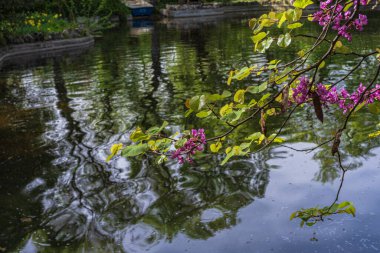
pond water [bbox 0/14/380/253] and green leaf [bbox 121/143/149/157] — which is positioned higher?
green leaf [bbox 121/143/149/157]

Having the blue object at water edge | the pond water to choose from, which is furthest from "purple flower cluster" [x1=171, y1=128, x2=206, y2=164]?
the blue object at water edge

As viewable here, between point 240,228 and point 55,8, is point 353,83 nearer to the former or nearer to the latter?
point 240,228

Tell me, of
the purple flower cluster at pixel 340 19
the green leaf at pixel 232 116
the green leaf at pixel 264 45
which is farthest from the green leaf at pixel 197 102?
the purple flower cluster at pixel 340 19

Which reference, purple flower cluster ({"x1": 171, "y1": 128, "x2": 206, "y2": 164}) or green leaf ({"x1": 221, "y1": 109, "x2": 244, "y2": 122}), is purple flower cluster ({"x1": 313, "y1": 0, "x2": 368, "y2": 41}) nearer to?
green leaf ({"x1": 221, "y1": 109, "x2": 244, "y2": 122})

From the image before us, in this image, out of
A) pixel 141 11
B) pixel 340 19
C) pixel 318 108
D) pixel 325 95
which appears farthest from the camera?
pixel 141 11

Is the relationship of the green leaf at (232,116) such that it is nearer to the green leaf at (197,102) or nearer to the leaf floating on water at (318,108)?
the green leaf at (197,102)

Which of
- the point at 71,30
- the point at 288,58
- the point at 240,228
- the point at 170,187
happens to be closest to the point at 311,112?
the point at 170,187

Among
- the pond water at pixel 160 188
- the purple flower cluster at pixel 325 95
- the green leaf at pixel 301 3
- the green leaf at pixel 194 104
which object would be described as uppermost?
the green leaf at pixel 301 3

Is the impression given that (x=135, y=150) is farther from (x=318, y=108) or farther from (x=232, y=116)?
(x=318, y=108)

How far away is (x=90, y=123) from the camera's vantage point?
8.82 meters

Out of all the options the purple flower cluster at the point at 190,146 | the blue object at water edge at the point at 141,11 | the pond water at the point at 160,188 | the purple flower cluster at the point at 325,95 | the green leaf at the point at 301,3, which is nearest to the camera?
the green leaf at the point at 301,3

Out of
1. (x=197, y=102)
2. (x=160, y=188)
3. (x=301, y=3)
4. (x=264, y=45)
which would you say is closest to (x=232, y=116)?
(x=197, y=102)

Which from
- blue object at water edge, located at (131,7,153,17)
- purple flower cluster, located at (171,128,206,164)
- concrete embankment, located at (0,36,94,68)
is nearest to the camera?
purple flower cluster, located at (171,128,206,164)

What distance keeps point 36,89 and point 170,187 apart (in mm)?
8344
